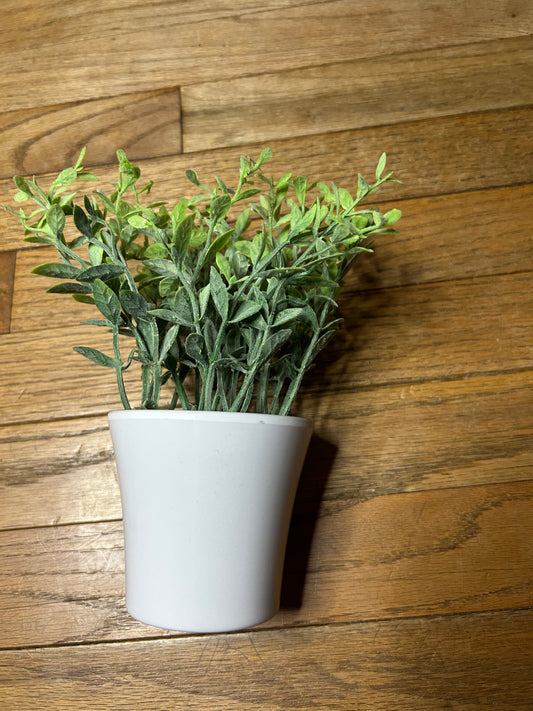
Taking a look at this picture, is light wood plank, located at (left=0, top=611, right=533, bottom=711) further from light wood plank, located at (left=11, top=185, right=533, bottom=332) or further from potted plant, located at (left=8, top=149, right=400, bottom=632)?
light wood plank, located at (left=11, top=185, right=533, bottom=332)

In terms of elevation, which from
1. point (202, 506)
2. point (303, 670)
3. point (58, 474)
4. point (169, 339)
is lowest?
point (303, 670)

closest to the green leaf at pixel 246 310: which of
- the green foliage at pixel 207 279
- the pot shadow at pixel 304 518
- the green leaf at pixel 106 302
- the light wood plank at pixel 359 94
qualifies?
the green foliage at pixel 207 279

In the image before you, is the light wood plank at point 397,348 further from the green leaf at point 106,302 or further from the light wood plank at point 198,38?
the light wood plank at point 198,38

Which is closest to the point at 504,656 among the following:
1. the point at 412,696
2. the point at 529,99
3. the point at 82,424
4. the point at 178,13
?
the point at 412,696

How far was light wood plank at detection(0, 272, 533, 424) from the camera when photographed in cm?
71

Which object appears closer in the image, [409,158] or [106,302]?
[106,302]

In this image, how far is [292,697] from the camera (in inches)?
25.8

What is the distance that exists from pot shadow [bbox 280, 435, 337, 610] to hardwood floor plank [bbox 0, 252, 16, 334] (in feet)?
1.45

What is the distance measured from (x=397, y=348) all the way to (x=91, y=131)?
53cm

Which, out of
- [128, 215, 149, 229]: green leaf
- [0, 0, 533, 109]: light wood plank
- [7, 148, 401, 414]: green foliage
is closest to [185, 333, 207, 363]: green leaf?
[7, 148, 401, 414]: green foliage

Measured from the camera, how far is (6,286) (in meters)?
0.80

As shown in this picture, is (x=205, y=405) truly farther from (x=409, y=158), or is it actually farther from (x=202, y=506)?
(x=409, y=158)

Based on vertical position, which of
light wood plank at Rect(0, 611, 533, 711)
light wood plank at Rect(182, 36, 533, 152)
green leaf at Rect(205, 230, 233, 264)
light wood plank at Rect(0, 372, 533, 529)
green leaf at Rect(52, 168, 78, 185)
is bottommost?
light wood plank at Rect(0, 611, 533, 711)

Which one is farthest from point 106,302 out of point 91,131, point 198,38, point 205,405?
point 198,38
